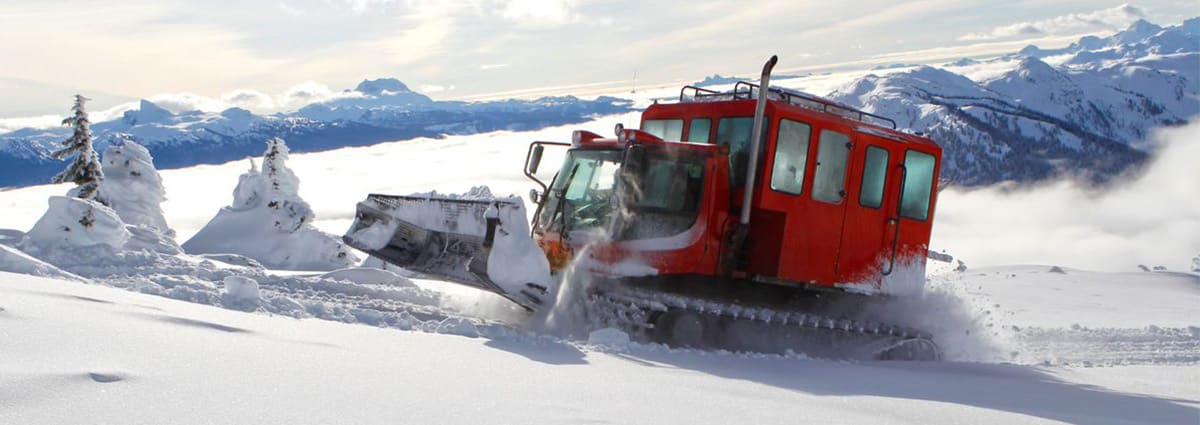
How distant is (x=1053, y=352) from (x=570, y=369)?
8430 mm

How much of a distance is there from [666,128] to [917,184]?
299 centimetres

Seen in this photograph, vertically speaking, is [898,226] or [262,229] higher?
[898,226]

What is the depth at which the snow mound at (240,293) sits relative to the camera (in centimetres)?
700

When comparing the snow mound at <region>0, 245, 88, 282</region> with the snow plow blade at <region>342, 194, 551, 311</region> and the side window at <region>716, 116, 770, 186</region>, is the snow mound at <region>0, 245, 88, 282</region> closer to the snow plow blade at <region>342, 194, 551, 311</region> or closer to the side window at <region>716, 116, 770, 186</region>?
the snow plow blade at <region>342, 194, 551, 311</region>

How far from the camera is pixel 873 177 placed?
10.2 meters

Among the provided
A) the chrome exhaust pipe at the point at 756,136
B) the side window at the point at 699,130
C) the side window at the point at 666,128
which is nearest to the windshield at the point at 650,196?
the chrome exhaust pipe at the point at 756,136

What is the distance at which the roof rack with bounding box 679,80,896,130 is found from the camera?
992 cm

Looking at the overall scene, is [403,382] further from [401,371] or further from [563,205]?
[563,205]

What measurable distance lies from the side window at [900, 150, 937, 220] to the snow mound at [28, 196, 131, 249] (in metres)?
8.59

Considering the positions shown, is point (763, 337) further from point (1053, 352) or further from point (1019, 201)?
point (1019, 201)

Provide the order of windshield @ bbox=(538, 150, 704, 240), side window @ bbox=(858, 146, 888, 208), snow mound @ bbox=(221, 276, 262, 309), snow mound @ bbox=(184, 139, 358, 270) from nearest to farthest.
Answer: snow mound @ bbox=(221, 276, 262, 309) < windshield @ bbox=(538, 150, 704, 240) < side window @ bbox=(858, 146, 888, 208) < snow mound @ bbox=(184, 139, 358, 270)

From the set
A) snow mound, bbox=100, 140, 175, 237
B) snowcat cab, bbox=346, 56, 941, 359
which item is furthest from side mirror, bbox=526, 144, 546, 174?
snow mound, bbox=100, 140, 175, 237

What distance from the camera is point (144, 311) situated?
16.4ft

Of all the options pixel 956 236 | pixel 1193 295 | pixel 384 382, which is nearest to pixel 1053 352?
pixel 384 382
